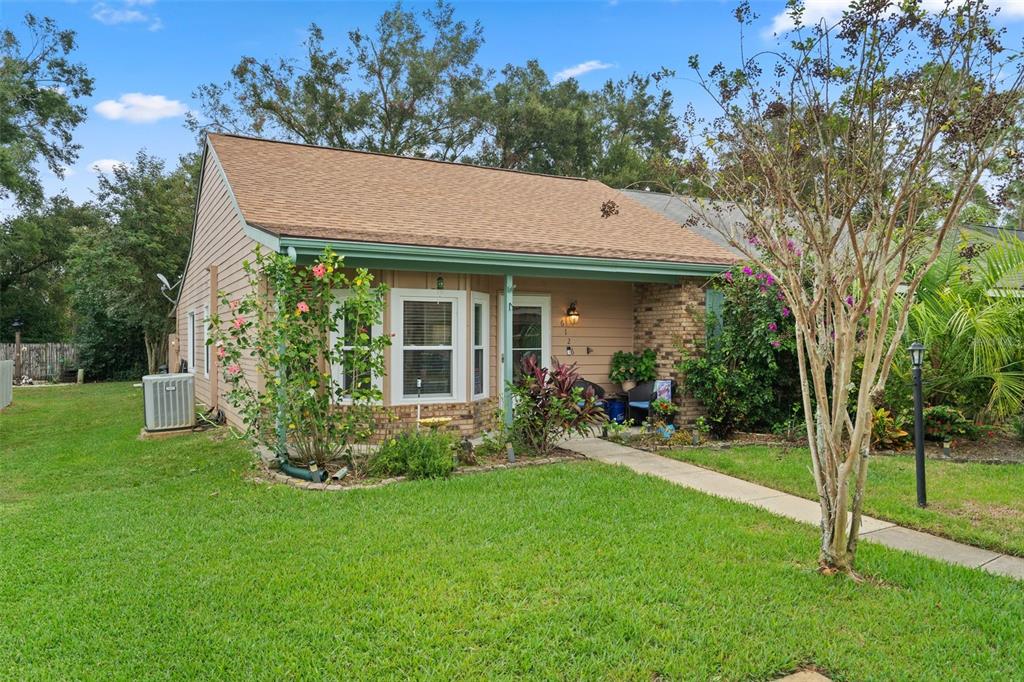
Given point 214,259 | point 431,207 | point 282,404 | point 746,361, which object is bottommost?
point 282,404

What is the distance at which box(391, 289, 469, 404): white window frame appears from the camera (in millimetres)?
7648

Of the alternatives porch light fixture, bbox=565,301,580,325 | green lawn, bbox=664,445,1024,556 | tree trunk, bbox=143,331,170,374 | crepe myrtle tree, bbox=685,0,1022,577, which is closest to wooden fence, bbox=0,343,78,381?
tree trunk, bbox=143,331,170,374

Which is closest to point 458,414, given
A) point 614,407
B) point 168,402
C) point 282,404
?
point 282,404

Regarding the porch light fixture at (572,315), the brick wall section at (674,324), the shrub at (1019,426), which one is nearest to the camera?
the shrub at (1019,426)

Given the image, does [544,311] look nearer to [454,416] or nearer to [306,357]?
[454,416]

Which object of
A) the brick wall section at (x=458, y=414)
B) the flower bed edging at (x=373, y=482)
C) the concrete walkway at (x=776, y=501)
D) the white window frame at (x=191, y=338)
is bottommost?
the concrete walkway at (x=776, y=501)

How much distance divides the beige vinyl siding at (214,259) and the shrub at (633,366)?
5419 mm

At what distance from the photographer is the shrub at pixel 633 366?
9.64 metres

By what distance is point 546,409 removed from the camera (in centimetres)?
723

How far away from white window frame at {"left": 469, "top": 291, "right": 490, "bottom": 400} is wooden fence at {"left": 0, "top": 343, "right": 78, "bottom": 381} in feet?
63.0

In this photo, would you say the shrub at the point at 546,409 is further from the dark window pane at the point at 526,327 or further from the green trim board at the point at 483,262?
the dark window pane at the point at 526,327

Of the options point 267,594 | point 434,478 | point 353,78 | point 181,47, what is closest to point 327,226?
point 434,478

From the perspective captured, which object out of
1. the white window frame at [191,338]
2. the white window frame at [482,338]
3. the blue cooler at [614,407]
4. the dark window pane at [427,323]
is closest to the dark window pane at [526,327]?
the white window frame at [482,338]

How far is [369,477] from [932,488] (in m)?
5.42
